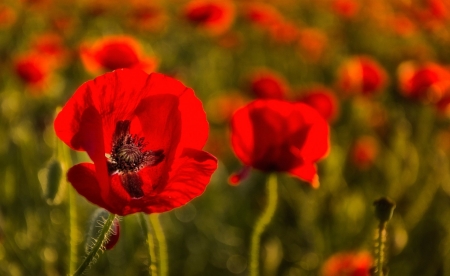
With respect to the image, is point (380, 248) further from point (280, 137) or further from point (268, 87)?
point (268, 87)

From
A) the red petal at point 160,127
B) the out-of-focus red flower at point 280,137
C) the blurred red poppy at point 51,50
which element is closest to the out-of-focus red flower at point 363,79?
the blurred red poppy at point 51,50

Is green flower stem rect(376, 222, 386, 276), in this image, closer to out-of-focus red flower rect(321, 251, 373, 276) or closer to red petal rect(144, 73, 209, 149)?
red petal rect(144, 73, 209, 149)

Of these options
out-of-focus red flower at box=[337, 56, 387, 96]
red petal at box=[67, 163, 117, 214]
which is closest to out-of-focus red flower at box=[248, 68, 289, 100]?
out-of-focus red flower at box=[337, 56, 387, 96]

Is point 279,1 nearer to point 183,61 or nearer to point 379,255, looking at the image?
point 183,61

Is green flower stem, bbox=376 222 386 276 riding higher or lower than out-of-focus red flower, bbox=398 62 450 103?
lower

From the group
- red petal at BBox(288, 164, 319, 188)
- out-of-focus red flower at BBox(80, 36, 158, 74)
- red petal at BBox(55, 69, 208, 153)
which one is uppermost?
out-of-focus red flower at BBox(80, 36, 158, 74)

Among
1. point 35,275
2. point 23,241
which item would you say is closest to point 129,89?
point 35,275

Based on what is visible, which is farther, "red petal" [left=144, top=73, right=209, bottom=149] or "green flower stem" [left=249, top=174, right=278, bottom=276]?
"green flower stem" [left=249, top=174, right=278, bottom=276]

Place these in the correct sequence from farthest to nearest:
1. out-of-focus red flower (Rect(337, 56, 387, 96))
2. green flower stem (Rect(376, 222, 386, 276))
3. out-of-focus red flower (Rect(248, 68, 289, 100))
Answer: out-of-focus red flower (Rect(337, 56, 387, 96)), out-of-focus red flower (Rect(248, 68, 289, 100)), green flower stem (Rect(376, 222, 386, 276))

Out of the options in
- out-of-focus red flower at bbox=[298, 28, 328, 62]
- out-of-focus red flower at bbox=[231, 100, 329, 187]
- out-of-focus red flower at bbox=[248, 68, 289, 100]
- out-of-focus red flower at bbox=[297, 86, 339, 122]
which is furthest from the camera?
out-of-focus red flower at bbox=[298, 28, 328, 62]
